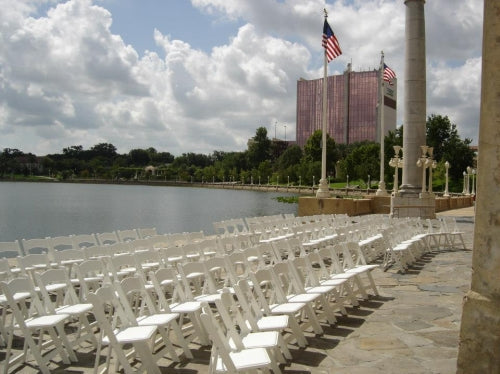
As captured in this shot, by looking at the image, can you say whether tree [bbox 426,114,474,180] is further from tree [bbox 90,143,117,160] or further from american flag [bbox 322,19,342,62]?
tree [bbox 90,143,117,160]

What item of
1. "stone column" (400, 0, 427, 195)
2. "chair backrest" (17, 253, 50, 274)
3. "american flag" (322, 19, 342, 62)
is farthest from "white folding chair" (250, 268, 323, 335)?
"stone column" (400, 0, 427, 195)

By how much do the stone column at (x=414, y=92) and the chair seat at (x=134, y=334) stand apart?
21.2m

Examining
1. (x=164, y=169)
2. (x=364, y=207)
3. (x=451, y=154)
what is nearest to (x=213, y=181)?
(x=164, y=169)

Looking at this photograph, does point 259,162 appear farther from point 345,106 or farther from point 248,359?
point 248,359

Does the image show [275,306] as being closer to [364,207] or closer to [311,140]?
[364,207]

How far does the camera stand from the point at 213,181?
466ft

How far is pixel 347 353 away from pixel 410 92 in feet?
66.1

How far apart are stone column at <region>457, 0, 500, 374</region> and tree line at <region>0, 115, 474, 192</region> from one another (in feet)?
215

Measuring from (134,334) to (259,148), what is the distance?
429 feet

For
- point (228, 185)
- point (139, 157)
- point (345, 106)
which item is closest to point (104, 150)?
point (139, 157)

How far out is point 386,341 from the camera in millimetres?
5828

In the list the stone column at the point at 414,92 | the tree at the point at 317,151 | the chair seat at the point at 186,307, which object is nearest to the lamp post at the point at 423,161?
the stone column at the point at 414,92

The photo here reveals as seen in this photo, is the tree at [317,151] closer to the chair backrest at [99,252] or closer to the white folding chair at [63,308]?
the chair backrest at [99,252]

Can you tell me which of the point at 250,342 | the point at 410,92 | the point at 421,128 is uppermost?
the point at 410,92
